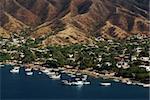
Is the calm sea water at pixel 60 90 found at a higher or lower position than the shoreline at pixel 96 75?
lower

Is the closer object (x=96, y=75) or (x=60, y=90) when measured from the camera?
(x=60, y=90)

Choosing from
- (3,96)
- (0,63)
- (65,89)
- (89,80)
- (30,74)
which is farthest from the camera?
(0,63)

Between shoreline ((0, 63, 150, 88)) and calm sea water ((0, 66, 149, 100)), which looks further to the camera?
shoreline ((0, 63, 150, 88))

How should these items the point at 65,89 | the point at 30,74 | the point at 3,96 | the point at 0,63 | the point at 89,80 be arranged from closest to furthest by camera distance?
1. the point at 3,96
2. the point at 65,89
3. the point at 89,80
4. the point at 30,74
5. the point at 0,63

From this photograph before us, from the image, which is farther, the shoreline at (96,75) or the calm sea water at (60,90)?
the shoreline at (96,75)

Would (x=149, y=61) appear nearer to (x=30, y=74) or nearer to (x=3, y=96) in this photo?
(x=30, y=74)

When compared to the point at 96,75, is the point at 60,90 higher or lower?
lower

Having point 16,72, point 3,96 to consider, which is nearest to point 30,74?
point 16,72

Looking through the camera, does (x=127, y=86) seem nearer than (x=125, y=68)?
Yes
